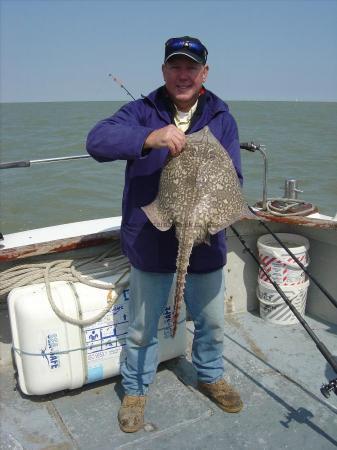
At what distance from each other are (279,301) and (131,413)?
1.91m

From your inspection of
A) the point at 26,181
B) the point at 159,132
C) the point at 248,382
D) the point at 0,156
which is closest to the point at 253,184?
the point at 26,181

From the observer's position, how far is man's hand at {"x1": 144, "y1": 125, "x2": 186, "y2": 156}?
2.30 meters

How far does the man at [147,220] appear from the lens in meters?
2.55

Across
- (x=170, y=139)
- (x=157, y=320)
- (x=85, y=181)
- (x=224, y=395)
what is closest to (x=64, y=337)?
(x=157, y=320)

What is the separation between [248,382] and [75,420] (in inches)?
52.4

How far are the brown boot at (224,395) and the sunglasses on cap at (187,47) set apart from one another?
2.20m

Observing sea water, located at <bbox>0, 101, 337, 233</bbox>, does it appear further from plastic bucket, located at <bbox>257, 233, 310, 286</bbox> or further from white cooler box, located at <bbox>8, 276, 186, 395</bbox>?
white cooler box, located at <bbox>8, 276, 186, 395</bbox>

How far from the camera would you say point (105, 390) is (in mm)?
3480

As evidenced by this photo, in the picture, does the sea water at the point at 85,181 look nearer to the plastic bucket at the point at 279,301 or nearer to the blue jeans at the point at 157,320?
the plastic bucket at the point at 279,301

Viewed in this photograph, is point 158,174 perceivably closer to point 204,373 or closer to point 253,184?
point 204,373

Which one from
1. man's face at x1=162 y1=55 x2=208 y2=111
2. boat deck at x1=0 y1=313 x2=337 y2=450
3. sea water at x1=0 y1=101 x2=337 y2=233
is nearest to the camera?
man's face at x1=162 y1=55 x2=208 y2=111

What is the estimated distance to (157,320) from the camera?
3066 millimetres

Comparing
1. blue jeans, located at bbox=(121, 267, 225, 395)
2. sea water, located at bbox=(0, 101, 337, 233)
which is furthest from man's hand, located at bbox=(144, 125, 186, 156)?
sea water, located at bbox=(0, 101, 337, 233)

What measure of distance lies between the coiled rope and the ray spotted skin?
98cm
